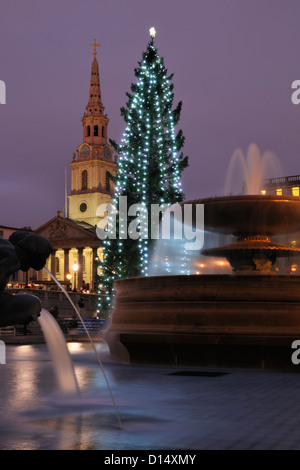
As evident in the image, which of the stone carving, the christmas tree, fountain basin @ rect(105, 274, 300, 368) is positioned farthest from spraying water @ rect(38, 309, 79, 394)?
the stone carving

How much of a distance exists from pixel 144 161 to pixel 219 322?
2463 cm

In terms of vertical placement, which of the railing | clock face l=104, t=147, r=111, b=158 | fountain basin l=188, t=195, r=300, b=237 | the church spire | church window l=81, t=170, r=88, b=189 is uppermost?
the church spire

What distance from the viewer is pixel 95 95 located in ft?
435

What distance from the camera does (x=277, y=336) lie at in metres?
9.30

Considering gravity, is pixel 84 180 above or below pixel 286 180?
above

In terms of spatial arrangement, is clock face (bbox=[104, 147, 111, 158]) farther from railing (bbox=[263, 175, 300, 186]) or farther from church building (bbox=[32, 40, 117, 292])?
railing (bbox=[263, 175, 300, 186])

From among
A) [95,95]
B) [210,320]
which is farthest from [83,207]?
[210,320]

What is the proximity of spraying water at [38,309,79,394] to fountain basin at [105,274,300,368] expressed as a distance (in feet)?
9.45

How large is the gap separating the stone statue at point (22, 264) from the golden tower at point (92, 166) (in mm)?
125948

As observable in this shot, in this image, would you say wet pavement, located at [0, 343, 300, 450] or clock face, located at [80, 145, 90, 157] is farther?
clock face, located at [80, 145, 90, 157]

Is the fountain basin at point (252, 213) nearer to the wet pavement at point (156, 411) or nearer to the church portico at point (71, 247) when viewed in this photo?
the wet pavement at point (156, 411)

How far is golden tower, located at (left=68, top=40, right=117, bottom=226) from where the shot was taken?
133 m

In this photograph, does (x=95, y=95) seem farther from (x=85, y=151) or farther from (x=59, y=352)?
(x=59, y=352)

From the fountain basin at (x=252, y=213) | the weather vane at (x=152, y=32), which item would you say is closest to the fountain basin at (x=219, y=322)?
the fountain basin at (x=252, y=213)
